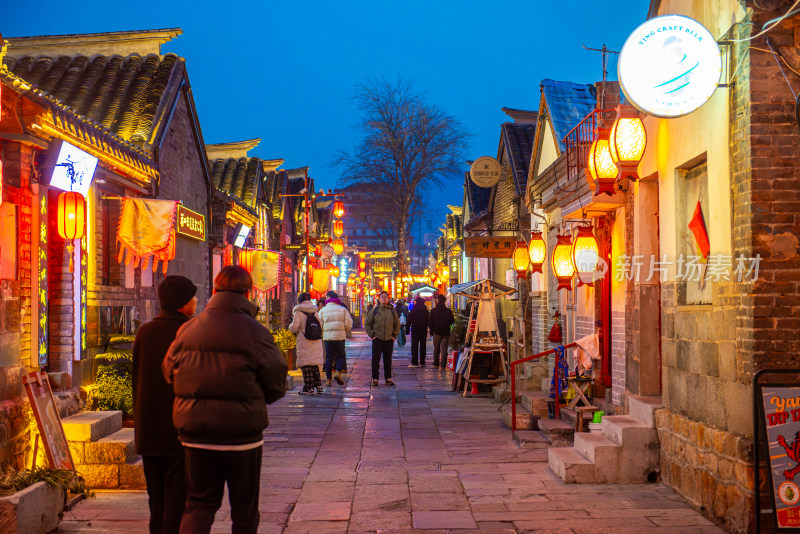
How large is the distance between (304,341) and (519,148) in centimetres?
954

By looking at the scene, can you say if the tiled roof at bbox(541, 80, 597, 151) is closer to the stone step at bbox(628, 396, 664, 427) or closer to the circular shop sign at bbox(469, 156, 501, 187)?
the circular shop sign at bbox(469, 156, 501, 187)

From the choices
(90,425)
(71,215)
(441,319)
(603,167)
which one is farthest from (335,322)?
(90,425)

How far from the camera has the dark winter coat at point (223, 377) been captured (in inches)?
174

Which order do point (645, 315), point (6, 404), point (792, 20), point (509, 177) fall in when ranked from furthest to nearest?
point (509, 177) → point (645, 315) → point (6, 404) → point (792, 20)

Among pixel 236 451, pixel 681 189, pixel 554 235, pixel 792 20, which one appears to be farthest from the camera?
pixel 554 235

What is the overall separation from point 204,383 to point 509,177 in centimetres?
1760

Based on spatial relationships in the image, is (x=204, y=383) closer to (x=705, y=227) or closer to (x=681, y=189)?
(x=705, y=227)

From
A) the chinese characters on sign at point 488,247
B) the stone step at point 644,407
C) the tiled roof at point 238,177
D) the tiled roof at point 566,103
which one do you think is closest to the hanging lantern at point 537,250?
the tiled roof at point 566,103

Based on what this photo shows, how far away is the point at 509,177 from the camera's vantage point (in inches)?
837

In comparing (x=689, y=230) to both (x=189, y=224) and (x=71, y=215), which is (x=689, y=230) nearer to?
(x=71, y=215)

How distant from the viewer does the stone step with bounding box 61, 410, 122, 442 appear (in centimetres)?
755

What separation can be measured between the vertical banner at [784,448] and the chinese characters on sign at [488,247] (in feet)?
40.3

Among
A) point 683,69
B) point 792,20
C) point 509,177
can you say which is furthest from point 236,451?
point 509,177

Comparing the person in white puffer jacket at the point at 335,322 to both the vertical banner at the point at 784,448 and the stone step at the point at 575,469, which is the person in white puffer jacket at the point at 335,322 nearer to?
the stone step at the point at 575,469
